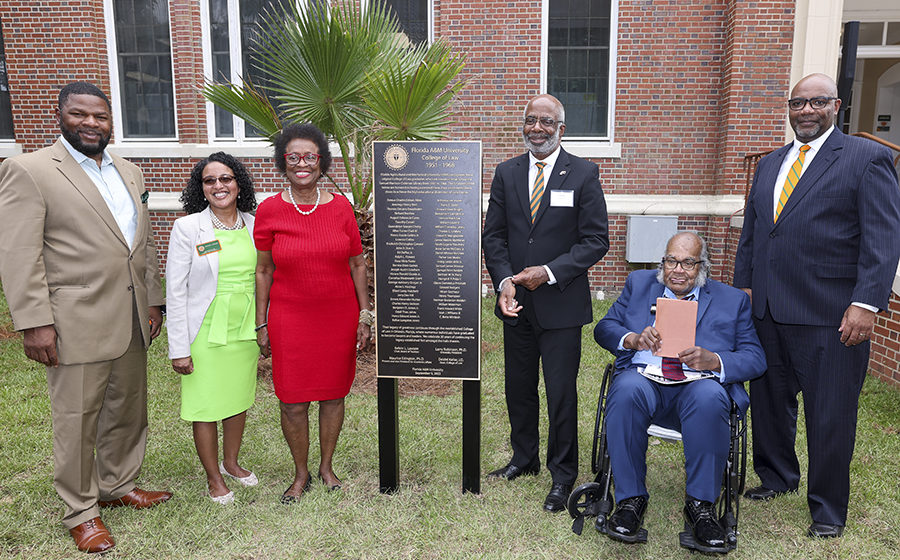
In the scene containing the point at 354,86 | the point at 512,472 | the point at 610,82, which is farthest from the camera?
the point at 610,82

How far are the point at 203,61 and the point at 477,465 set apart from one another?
8.75 m

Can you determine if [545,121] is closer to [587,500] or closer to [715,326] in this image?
[715,326]

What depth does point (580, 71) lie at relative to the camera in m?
9.27

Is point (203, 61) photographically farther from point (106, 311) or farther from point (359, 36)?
point (106, 311)

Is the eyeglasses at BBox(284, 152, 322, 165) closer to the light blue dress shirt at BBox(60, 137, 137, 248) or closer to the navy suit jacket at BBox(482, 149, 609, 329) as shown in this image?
the light blue dress shirt at BBox(60, 137, 137, 248)

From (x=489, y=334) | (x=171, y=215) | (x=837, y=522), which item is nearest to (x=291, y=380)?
(x=837, y=522)

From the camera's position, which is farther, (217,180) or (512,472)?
(512,472)

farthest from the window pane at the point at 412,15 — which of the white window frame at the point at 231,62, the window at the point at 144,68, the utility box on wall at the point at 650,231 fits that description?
the utility box on wall at the point at 650,231

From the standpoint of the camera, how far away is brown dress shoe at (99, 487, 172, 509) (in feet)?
11.5

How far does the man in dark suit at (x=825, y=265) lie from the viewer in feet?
9.57

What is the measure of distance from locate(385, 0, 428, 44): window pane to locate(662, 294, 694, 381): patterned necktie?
751 centimetres

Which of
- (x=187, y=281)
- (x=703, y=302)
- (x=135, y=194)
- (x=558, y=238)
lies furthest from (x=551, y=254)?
(x=135, y=194)

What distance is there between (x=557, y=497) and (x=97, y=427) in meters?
2.64

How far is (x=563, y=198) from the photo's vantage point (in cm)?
338
